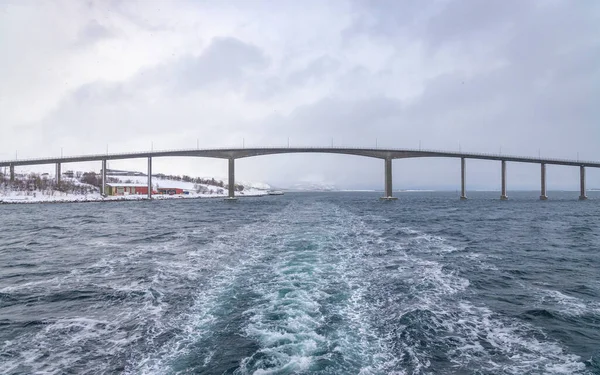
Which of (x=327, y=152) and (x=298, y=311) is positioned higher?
(x=327, y=152)

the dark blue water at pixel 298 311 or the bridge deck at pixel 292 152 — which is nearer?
the dark blue water at pixel 298 311

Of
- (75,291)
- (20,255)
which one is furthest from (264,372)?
(20,255)

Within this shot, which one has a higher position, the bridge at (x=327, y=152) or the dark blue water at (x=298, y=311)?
the bridge at (x=327, y=152)

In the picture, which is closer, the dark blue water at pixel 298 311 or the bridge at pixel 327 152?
the dark blue water at pixel 298 311

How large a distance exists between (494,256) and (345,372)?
14.0 meters

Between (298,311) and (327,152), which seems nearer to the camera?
(298,311)

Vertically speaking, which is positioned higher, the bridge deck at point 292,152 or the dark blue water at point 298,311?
the bridge deck at point 292,152

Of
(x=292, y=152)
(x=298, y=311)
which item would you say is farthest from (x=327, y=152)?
(x=298, y=311)

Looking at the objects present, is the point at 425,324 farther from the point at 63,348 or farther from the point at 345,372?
the point at 63,348

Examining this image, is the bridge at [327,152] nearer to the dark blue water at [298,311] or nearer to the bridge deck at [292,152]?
the bridge deck at [292,152]

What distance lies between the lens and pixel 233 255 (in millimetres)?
16094

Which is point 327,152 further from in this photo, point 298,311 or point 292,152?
point 298,311

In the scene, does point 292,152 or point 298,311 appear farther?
point 292,152

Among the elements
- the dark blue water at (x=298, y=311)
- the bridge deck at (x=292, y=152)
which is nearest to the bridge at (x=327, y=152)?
the bridge deck at (x=292, y=152)
